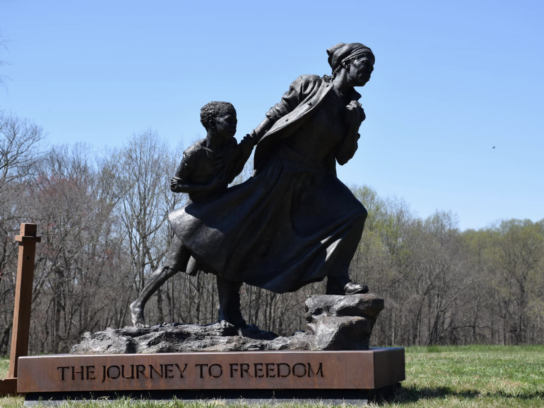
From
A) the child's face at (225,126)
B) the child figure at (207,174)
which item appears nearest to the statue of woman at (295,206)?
the child figure at (207,174)

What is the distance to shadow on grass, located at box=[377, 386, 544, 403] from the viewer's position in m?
5.97

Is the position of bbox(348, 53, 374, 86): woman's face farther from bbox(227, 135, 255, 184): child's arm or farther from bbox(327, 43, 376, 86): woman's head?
bbox(227, 135, 255, 184): child's arm

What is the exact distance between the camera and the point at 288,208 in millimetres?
6859

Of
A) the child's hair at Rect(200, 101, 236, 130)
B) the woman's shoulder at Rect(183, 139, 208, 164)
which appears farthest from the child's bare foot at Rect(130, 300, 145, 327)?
the child's hair at Rect(200, 101, 236, 130)

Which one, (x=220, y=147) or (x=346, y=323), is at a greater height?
(x=220, y=147)

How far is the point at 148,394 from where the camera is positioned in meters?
5.90

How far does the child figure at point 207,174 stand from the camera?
671 centimetres

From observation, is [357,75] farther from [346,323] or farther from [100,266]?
[100,266]

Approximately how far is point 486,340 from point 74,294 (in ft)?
81.3

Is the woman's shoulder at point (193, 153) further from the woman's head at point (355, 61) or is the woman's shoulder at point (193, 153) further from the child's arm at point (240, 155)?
the woman's head at point (355, 61)

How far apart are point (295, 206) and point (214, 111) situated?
1287mm

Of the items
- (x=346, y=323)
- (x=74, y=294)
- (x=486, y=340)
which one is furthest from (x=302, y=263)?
(x=486, y=340)

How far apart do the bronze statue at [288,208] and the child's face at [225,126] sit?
21cm

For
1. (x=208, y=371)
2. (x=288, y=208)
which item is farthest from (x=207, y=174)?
(x=208, y=371)
